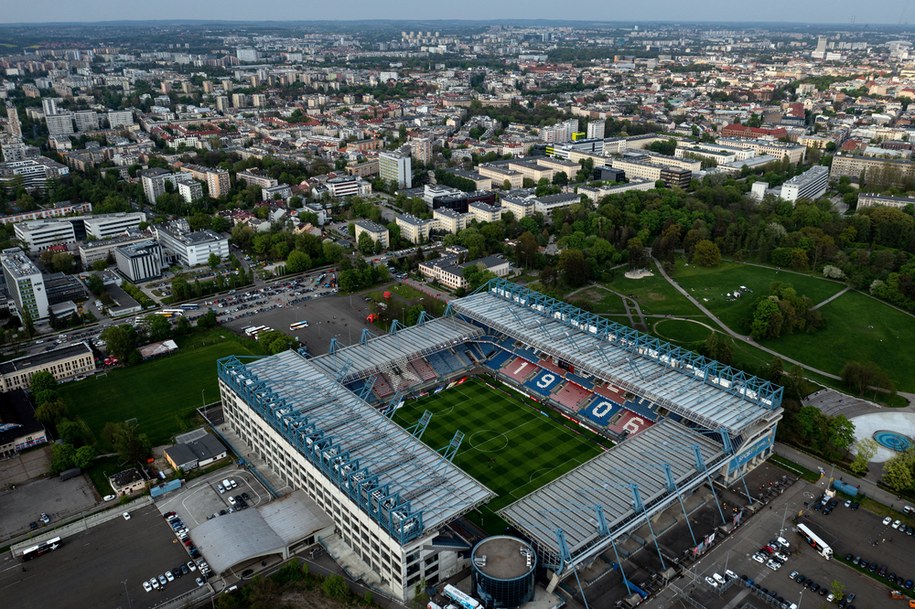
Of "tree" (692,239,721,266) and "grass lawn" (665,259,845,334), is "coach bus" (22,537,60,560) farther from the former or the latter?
"tree" (692,239,721,266)

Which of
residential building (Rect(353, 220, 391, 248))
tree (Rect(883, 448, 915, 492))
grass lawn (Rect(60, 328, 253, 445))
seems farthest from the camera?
residential building (Rect(353, 220, 391, 248))

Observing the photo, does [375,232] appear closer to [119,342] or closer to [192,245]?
[192,245]

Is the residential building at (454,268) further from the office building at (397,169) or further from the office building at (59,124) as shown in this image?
the office building at (59,124)

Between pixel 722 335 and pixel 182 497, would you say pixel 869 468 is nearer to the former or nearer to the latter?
pixel 722 335

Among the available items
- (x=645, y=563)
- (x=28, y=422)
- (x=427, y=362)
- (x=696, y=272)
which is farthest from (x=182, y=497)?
(x=696, y=272)

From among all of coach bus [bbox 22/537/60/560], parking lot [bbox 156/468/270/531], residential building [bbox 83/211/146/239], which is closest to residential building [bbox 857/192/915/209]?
parking lot [bbox 156/468/270/531]

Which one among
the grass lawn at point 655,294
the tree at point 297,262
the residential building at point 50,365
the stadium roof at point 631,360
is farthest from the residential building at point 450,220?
the residential building at point 50,365
